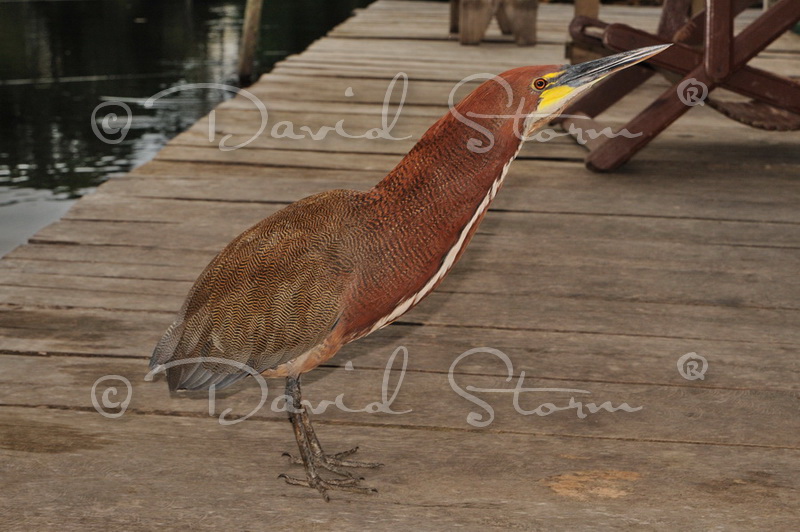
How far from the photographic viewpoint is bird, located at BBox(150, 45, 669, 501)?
5.81 ft

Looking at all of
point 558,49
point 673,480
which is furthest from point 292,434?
point 558,49

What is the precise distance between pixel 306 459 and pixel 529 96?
2.67ft

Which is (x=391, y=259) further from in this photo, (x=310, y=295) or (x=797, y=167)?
(x=797, y=167)

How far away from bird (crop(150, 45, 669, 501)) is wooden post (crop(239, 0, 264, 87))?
7.58m

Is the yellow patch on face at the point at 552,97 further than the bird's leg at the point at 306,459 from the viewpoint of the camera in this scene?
No

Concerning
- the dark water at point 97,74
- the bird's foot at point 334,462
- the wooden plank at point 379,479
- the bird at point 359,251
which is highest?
the bird at point 359,251

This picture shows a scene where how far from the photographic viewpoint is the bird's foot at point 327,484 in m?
2.02

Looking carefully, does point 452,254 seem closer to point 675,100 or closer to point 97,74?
point 675,100

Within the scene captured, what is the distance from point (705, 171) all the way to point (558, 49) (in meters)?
4.10

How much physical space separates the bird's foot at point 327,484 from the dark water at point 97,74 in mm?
3644

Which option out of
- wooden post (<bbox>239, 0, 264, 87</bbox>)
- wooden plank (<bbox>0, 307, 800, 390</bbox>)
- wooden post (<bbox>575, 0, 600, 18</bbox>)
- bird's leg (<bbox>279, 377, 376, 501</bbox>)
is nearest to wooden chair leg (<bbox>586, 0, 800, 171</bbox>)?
wooden plank (<bbox>0, 307, 800, 390</bbox>)

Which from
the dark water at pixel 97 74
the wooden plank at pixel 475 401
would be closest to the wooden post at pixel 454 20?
the dark water at pixel 97 74

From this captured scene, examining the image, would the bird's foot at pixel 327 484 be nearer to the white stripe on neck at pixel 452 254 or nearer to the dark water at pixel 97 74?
the white stripe on neck at pixel 452 254

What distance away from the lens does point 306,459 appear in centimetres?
203
